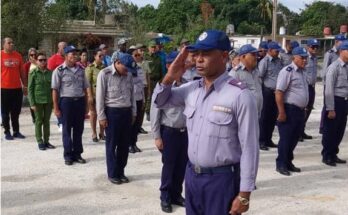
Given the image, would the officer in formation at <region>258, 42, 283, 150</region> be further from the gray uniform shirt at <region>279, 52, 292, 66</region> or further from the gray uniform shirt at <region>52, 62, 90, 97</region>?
the gray uniform shirt at <region>52, 62, 90, 97</region>

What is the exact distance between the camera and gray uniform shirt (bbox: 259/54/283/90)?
29.9 ft

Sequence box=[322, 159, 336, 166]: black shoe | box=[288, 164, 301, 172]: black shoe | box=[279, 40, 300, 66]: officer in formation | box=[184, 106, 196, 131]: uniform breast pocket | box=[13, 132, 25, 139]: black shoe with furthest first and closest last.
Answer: box=[279, 40, 300, 66]: officer in formation
box=[13, 132, 25, 139]: black shoe
box=[322, 159, 336, 166]: black shoe
box=[288, 164, 301, 172]: black shoe
box=[184, 106, 196, 131]: uniform breast pocket

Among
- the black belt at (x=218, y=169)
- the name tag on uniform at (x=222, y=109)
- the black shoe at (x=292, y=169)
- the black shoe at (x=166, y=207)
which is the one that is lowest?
the black shoe at (x=292, y=169)

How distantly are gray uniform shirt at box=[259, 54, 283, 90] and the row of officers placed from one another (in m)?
0.02

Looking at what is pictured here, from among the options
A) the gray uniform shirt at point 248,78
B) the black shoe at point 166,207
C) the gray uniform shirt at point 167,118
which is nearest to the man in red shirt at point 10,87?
the gray uniform shirt at point 248,78

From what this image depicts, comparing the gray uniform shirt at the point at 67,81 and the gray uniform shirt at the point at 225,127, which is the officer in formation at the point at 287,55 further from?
the gray uniform shirt at the point at 225,127

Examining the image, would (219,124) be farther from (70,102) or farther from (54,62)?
(54,62)

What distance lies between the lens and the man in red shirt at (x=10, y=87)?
9375 mm

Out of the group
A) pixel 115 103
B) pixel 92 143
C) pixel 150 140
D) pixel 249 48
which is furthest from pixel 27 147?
pixel 249 48

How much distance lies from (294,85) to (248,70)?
2.35ft

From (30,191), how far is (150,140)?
356 centimetres

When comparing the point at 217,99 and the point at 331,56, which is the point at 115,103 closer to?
the point at 217,99

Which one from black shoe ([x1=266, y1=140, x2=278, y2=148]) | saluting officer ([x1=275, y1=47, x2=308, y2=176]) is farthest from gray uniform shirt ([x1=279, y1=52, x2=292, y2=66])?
saluting officer ([x1=275, y1=47, x2=308, y2=176])

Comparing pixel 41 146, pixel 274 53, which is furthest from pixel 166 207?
pixel 274 53
